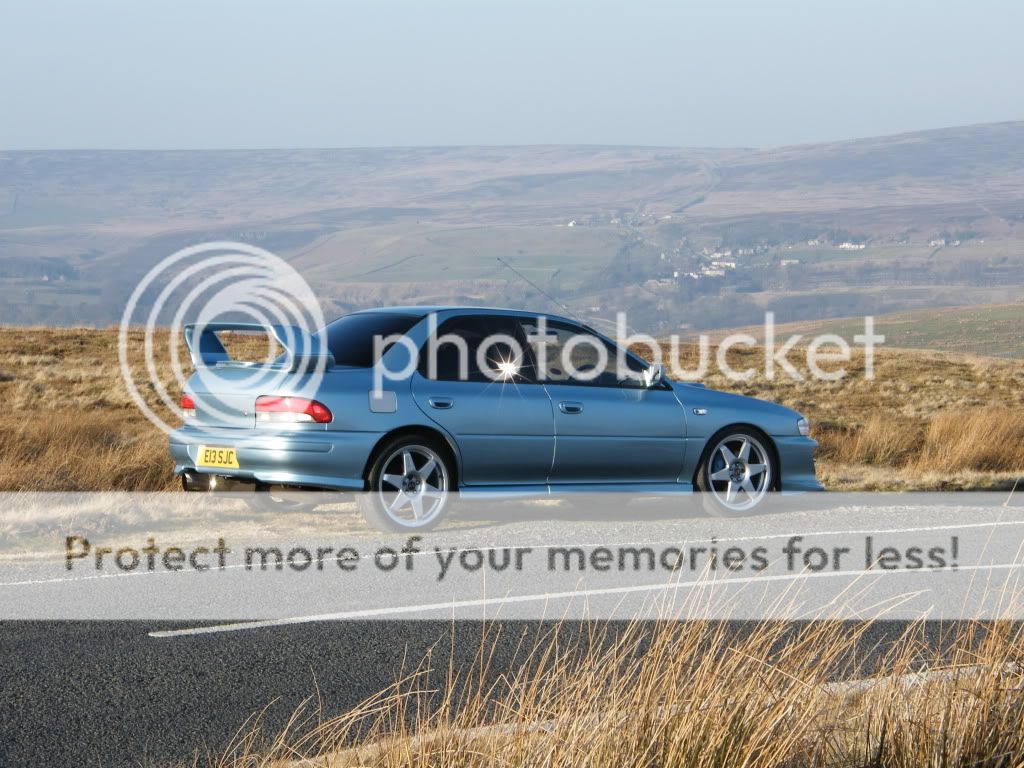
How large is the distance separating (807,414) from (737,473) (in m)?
18.0

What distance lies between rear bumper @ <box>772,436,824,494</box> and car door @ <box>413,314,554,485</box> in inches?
81.2

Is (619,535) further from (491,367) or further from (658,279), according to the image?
(658,279)

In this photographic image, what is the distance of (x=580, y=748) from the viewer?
3879mm

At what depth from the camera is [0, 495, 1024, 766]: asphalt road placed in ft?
17.0

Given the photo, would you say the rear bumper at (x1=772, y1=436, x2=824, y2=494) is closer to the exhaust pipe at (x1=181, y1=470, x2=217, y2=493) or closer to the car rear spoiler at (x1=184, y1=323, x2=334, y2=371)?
the car rear spoiler at (x1=184, y1=323, x2=334, y2=371)

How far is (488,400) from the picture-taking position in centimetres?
1001

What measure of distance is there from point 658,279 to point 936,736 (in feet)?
484

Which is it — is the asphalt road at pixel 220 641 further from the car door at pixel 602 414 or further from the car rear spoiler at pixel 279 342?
the car rear spoiler at pixel 279 342

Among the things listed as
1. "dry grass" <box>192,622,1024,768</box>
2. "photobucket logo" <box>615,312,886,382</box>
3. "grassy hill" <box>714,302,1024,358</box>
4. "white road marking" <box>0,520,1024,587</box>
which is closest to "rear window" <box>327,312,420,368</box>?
"white road marking" <box>0,520,1024,587</box>

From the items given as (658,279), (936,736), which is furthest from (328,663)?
(658,279)

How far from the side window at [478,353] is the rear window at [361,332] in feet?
0.90

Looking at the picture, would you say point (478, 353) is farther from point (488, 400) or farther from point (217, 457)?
point (217, 457)

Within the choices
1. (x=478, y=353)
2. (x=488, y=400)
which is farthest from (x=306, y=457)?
(x=478, y=353)

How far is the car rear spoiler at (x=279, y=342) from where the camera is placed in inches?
374
